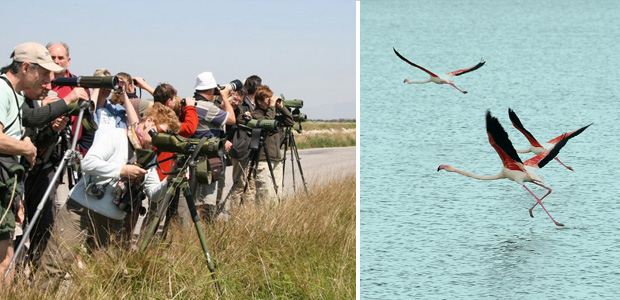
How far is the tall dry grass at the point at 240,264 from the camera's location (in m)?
4.25

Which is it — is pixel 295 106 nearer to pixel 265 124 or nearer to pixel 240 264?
pixel 265 124

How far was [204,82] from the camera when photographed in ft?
20.8

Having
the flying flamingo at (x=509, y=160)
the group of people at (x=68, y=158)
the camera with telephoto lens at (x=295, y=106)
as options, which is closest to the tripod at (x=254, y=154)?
the camera with telephoto lens at (x=295, y=106)

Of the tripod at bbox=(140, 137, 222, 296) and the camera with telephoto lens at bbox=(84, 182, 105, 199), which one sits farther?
the camera with telephoto lens at bbox=(84, 182, 105, 199)

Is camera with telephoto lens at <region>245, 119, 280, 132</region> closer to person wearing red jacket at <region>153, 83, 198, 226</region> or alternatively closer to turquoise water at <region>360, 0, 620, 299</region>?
person wearing red jacket at <region>153, 83, 198, 226</region>

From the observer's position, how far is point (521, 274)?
10.6m

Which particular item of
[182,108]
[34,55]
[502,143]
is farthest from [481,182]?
[34,55]

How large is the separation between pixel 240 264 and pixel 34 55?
1.50 meters

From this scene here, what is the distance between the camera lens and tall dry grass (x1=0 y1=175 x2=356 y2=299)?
4.25m

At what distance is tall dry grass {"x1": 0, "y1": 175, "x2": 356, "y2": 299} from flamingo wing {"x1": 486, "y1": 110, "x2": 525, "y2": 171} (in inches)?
112

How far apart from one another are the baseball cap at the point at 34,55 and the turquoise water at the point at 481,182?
5.31m

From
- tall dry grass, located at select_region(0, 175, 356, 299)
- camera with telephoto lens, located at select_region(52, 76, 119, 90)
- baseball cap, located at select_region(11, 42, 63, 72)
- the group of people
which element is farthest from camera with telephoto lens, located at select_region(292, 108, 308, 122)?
baseball cap, located at select_region(11, 42, 63, 72)

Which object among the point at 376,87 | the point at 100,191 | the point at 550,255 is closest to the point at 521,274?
the point at 550,255

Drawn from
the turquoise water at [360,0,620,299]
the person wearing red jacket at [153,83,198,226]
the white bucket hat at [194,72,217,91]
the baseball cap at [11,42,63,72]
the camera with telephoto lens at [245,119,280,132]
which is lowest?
the turquoise water at [360,0,620,299]
